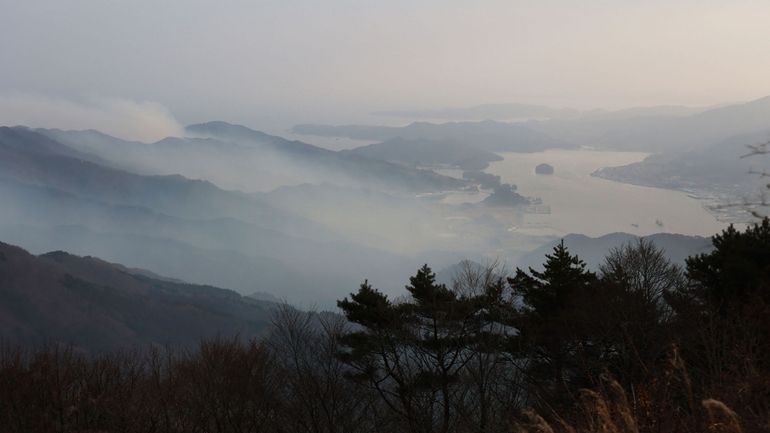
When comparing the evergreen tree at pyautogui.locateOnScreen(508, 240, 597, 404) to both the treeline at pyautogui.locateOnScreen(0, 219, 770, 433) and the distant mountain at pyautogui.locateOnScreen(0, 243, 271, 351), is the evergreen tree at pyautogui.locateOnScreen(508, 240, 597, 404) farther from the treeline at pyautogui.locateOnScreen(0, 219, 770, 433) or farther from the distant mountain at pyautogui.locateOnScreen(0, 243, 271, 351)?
the distant mountain at pyautogui.locateOnScreen(0, 243, 271, 351)

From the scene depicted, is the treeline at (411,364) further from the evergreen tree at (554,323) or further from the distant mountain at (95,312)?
the distant mountain at (95,312)

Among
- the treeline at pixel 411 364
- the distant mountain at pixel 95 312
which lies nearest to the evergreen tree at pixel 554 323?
the treeline at pixel 411 364

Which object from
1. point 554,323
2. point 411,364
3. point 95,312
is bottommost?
point 95,312

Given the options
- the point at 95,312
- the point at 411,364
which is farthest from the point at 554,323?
the point at 95,312

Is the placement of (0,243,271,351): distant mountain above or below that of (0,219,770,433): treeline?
below

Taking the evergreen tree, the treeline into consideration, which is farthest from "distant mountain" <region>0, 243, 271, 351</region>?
the evergreen tree

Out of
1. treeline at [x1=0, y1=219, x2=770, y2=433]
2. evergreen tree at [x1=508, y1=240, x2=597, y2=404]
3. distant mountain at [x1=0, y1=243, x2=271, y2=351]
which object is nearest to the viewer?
treeline at [x1=0, y1=219, x2=770, y2=433]

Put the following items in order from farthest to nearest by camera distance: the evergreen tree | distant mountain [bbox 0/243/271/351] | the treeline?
1. distant mountain [bbox 0/243/271/351]
2. the evergreen tree
3. the treeline

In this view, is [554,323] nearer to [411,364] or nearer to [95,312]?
[411,364]
